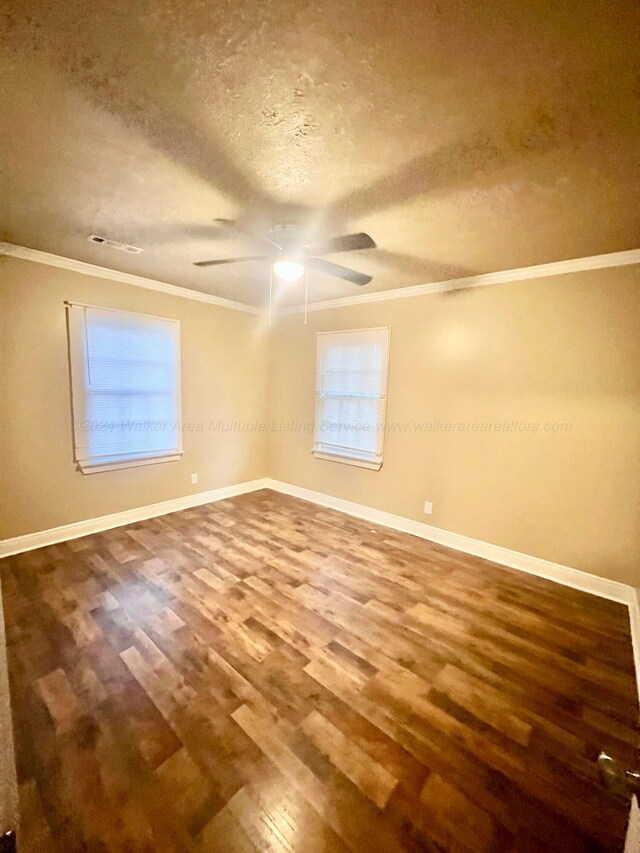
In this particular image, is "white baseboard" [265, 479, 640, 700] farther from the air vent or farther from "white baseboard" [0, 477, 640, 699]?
the air vent

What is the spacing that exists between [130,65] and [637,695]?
3.49 m

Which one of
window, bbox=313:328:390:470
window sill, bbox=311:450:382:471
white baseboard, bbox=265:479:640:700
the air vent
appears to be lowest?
white baseboard, bbox=265:479:640:700

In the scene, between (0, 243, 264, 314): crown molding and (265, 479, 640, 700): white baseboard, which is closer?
(265, 479, 640, 700): white baseboard

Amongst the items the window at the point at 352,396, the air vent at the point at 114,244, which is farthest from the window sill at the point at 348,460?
the air vent at the point at 114,244

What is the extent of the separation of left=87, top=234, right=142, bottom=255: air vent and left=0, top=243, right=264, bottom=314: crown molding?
610 millimetres

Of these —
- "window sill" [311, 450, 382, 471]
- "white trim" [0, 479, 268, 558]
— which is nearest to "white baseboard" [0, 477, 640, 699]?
"white trim" [0, 479, 268, 558]

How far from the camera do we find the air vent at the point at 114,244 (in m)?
2.45

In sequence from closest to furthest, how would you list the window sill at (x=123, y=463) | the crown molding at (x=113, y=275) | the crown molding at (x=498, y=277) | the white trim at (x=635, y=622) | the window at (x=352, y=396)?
the white trim at (x=635, y=622), the crown molding at (x=498, y=277), the crown molding at (x=113, y=275), the window sill at (x=123, y=463), the window at (x=352, y=396)

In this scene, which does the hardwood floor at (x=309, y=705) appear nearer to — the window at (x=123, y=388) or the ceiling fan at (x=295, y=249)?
the window at (x=123, y=388)

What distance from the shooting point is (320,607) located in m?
2.30

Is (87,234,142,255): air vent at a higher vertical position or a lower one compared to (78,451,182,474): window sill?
higher

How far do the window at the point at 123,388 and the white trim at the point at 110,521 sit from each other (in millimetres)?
514

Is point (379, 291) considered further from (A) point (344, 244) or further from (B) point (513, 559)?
(B) point (513, 559)

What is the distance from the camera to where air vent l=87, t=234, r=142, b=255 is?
8.05 ft
